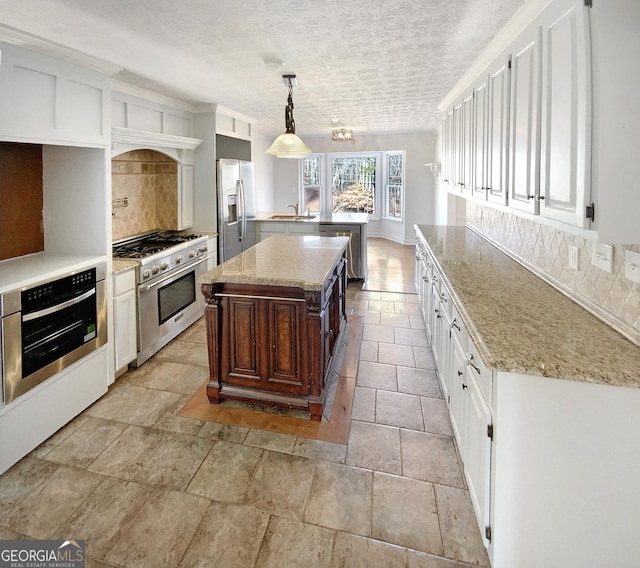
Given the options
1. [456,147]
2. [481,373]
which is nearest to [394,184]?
[456,147]

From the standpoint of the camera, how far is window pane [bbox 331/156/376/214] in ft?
31.7

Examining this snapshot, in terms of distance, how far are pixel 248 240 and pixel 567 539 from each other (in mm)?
4982

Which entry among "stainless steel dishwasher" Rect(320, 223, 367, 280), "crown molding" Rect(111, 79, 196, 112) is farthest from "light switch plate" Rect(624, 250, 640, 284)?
"stainless steel dishwasher" Rect(320, 223, 367, 280)

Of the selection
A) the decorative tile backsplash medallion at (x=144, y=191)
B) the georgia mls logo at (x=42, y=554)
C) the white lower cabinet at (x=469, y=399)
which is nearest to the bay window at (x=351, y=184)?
the decorative tile backsplash medallion at (x=144, y=191)

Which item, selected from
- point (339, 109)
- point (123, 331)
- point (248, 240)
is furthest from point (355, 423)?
point (339, 109)

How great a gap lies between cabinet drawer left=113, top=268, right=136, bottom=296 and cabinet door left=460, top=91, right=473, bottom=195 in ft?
9.32

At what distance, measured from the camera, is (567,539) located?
1.40 metres

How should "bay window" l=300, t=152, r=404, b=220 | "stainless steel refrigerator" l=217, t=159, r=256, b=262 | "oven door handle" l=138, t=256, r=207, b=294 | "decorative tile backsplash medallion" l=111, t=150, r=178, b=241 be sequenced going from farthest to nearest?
1. "bay window" l=300, t=152, r=404, b=220
2. "stainless steel refrigerator" l=217, t=159, r=256, b=262
3. "decorative tile backsplash medallion" l=111, t=150, r=178, b=241
4. "oven door handle" l=138, t=256, r=207, b=294

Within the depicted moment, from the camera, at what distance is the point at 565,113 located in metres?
1.54

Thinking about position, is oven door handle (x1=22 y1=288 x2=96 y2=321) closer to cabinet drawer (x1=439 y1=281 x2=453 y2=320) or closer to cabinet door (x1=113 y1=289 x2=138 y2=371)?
cabinet door (x1=113 y1=289 x2=138 y2=371)

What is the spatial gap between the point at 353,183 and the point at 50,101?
792 cm

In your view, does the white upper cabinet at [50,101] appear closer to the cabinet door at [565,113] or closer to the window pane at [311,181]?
the cabinet door at [565,113]

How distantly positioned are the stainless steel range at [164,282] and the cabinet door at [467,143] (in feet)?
8.97

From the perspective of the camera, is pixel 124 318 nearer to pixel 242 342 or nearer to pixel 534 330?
pixel 242 342
